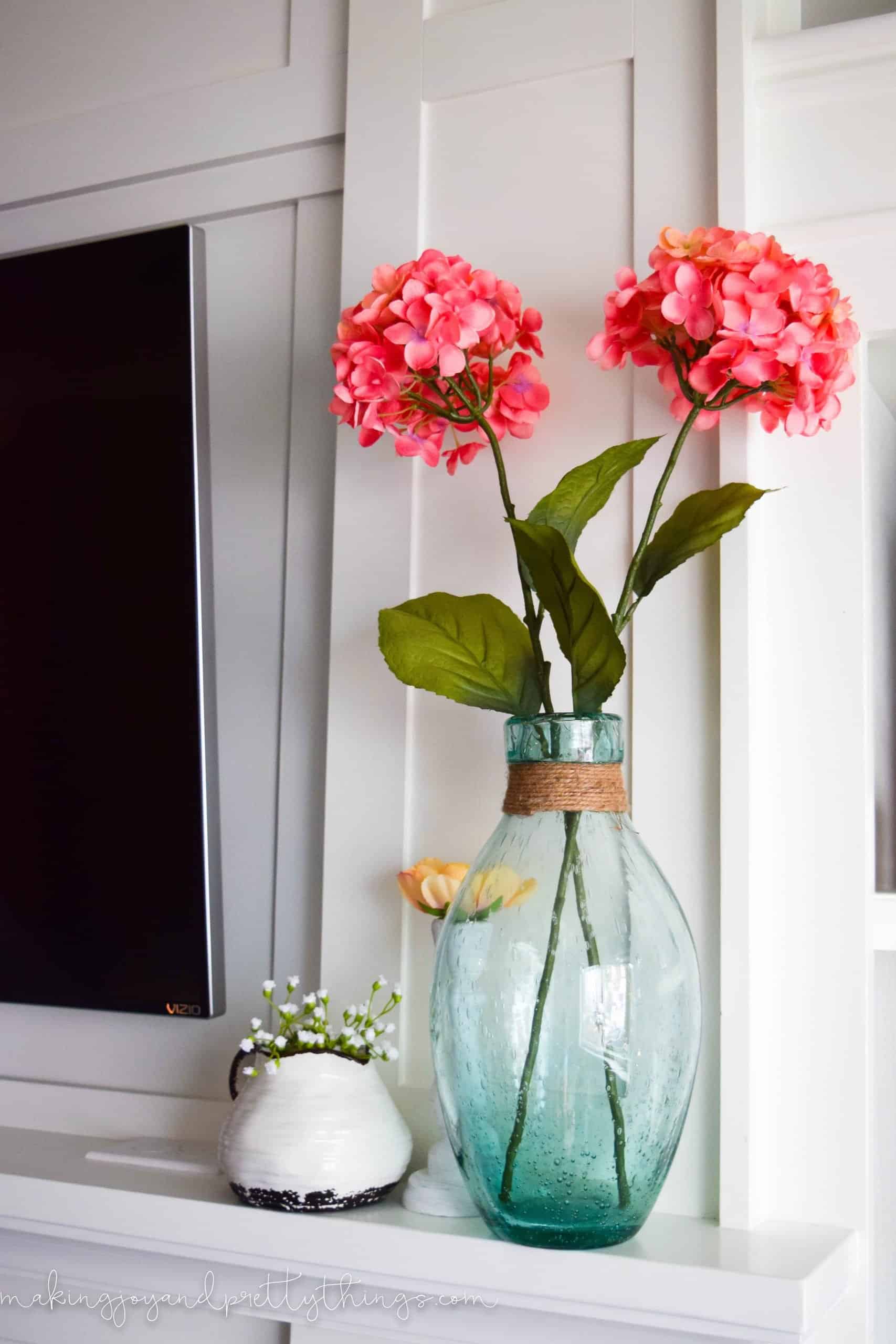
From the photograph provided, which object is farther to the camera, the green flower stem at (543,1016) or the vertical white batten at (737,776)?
the vertical white batten at (737,776)

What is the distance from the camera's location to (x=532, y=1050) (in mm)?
944

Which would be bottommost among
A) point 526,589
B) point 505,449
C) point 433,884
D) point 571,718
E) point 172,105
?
point 433,884

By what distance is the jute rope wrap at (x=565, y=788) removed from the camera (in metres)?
1.00

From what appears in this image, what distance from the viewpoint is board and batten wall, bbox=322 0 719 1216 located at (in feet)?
3.86

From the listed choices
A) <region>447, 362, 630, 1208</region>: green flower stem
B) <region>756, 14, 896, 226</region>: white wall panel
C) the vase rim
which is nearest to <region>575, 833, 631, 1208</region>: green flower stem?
<region>447, 362, 630, 1208</region>: green flower stem

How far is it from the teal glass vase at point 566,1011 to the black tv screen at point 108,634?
0.39m

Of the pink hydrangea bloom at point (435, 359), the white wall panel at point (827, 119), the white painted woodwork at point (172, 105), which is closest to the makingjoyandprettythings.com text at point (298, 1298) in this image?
the pink hydrangea bloom at point (435, 359)

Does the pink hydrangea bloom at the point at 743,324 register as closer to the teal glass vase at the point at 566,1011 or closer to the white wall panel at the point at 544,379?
the white wall panel at the point at 544,379

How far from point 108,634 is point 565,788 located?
588mm

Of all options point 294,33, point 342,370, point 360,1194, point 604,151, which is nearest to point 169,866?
point 360,1194

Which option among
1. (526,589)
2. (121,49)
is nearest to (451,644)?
(526,589)

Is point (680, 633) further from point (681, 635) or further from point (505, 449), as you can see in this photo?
point (505, 449)

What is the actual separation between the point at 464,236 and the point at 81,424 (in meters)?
0.46

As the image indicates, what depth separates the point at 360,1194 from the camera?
1072 millimetres
